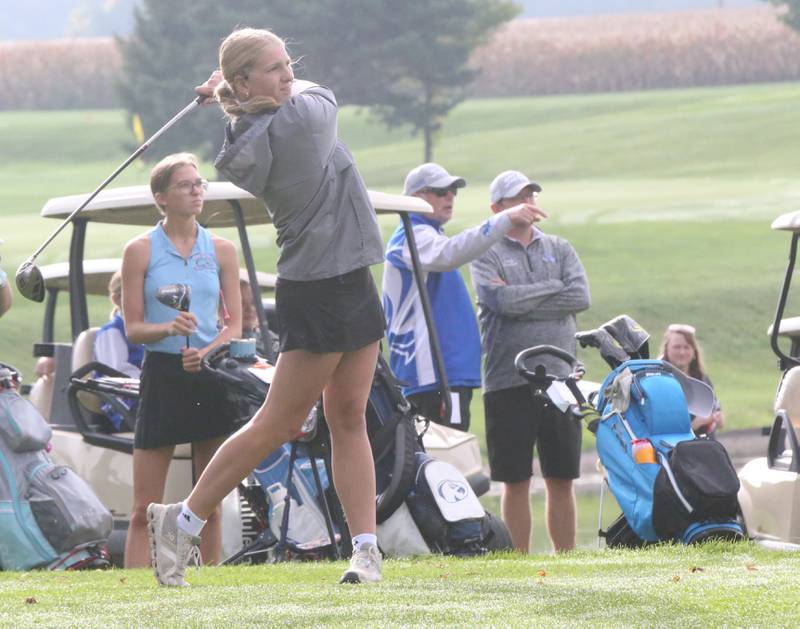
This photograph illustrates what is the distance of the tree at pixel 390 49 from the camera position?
4734 cm

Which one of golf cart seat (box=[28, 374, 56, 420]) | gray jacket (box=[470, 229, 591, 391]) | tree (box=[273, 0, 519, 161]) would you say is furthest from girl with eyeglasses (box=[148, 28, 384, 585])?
tree (box=[273, 0, 519, 161])

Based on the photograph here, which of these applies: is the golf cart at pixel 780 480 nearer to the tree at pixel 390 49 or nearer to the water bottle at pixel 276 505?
the water bottle at pixel 276 505

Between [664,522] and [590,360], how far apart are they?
18019 millimetres

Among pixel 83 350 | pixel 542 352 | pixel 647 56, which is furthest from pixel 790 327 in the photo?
pixel 647 56

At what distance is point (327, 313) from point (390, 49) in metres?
43.0

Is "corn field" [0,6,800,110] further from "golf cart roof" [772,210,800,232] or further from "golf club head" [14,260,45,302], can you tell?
"golf club head" [14,260,45,302]

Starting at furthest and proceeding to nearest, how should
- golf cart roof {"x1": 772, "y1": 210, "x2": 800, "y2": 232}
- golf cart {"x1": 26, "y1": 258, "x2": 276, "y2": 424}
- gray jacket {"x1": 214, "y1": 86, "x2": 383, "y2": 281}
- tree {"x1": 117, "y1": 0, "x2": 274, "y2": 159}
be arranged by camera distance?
tree {"x1": 117, "y1": 0, "x2": 274, "y2": 159} < golf cart {"x1": 26, "y1": 258, "x2": 276, "y2": 424} < golf cart roof {"x1": 772, "y1": 210, "x2": 800, "y2": 232} < gray jacket {"x1": 214, "y1": 86, "x2": 383, "y2": 281}

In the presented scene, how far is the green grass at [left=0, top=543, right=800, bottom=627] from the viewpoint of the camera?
4.64 meters

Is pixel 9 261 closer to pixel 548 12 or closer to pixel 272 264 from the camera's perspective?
pixel 272 264

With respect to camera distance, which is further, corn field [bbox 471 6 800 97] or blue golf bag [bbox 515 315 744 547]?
corn field [bbox 471 6 800 97]

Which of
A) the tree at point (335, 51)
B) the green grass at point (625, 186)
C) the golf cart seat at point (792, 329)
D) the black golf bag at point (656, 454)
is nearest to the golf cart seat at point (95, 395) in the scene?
the black golf bag at point (656, 454)

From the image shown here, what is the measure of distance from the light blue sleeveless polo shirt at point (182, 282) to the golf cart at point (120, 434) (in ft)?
2.34

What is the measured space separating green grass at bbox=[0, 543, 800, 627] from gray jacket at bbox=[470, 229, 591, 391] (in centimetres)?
173

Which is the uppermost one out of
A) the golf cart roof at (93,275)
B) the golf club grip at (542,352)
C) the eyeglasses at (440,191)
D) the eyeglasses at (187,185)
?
the eyeglasses at (187,185)
